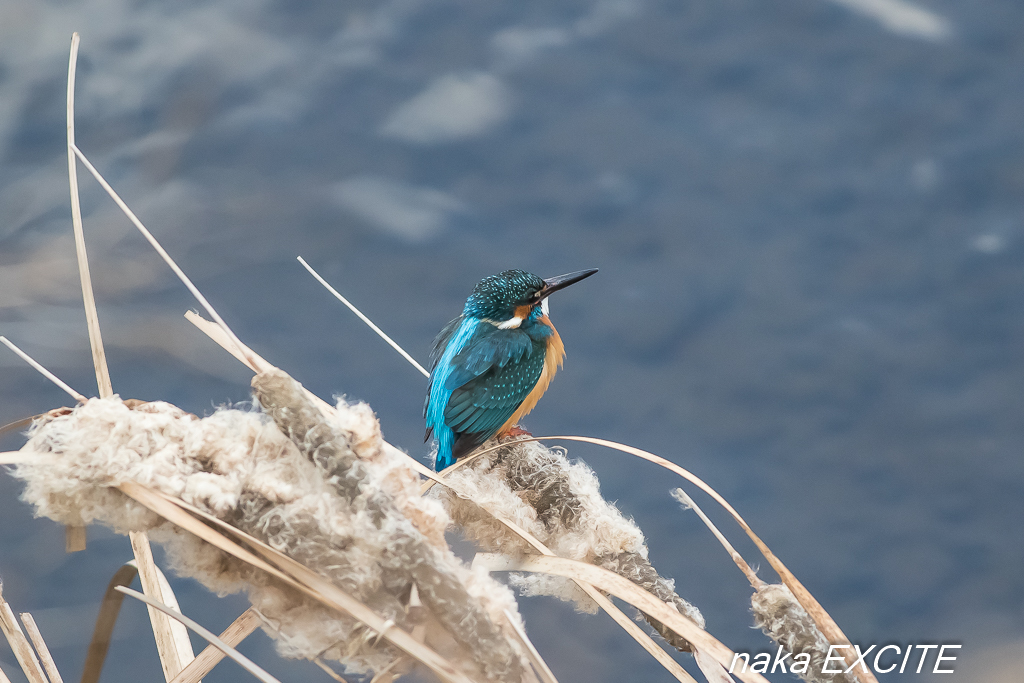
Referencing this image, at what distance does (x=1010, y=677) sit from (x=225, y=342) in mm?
1712

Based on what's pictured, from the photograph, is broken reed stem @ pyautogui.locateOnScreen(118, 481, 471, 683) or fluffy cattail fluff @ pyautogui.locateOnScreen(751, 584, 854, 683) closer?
broken reed stem @ pyautogui.locateOnScreen(118, 481, 471, 683)

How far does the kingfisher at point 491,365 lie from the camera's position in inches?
54.5

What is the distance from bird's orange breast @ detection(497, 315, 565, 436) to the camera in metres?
1.48

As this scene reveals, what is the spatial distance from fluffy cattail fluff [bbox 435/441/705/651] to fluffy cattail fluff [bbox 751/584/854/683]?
90 mm

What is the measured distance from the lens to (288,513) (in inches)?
17.1

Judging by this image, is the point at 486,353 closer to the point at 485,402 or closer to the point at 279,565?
the point at 485,402

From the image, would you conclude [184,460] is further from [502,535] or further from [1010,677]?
[1010,677]

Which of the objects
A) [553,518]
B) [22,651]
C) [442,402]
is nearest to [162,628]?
[22,651]

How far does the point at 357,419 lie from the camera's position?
1.55 feet

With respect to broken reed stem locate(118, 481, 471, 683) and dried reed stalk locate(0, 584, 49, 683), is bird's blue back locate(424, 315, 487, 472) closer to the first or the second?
dried reed stalk locate(0, 584, 49, 683)

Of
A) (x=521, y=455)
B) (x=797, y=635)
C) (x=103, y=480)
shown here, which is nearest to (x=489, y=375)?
(x=521, y=455)

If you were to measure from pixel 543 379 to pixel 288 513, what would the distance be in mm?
1102

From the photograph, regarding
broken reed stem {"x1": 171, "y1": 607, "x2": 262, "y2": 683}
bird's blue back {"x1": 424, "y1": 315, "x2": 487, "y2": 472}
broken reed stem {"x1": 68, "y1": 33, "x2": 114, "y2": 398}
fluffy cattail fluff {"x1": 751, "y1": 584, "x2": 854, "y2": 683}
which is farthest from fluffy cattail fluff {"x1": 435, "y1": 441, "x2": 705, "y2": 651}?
bird's blue back {"x1": 424, "y1": 315, "x2": 487, "y2": 472}

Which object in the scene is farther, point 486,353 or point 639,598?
point 486,353
